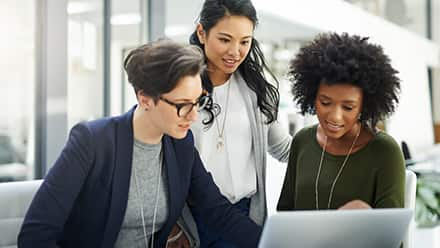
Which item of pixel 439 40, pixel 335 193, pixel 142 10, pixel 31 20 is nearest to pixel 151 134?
pixel 335 193

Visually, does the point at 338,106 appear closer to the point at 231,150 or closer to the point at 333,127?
the point at 333,127

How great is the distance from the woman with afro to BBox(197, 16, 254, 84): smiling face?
185 millimetres

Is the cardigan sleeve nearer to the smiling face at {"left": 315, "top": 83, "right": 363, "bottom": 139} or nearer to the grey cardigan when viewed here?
the grey cardigan

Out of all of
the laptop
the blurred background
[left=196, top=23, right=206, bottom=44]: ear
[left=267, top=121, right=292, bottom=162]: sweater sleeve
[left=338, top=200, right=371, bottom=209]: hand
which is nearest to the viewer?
the laptop

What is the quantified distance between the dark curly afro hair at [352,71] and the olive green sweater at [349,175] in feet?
0.31

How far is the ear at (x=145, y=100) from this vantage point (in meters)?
1.61

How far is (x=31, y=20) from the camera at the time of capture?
2.99 meters

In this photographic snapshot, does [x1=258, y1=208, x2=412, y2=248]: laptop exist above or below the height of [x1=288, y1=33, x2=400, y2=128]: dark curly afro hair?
below

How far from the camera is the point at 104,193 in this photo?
1.65 metres

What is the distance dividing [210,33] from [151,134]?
395 mm

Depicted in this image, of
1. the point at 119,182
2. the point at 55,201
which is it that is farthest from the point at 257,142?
the point at 55,201

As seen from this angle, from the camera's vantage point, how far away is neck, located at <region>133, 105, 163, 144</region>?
168 cm

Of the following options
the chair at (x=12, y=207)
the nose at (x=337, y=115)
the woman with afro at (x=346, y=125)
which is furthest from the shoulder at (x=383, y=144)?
the chair at (x=12, y=207)

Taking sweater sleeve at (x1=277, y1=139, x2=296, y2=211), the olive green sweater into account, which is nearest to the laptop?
the olive green sweater
